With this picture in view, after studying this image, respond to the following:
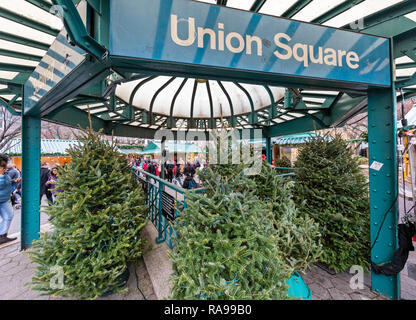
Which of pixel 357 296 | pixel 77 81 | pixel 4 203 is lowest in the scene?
pixel 357 296

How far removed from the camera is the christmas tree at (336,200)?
271cm

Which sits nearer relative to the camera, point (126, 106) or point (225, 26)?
point (225, 26)

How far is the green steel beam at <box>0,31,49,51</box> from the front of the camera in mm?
2271

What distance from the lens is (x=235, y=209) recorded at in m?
1.64

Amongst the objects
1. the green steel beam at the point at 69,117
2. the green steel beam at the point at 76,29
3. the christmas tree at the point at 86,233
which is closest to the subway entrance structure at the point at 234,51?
the green steel beam at the point at 76,29

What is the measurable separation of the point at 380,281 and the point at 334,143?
7.48 feet

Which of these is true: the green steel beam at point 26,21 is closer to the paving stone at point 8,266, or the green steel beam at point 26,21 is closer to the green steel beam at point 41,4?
the green steel beam at point 41,4

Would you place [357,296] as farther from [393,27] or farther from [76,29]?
[76,29]

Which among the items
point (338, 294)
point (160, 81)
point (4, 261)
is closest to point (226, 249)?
point (338, 294)

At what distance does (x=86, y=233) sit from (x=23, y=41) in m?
3.00

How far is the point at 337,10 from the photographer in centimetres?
209

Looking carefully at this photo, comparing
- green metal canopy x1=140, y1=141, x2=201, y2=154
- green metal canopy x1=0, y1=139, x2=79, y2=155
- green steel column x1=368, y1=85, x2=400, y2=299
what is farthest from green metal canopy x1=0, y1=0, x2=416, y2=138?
green metal canopy x1=0, y1=139, x2=79, y2=155
